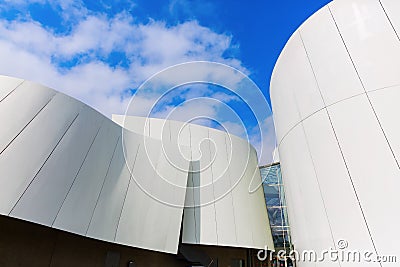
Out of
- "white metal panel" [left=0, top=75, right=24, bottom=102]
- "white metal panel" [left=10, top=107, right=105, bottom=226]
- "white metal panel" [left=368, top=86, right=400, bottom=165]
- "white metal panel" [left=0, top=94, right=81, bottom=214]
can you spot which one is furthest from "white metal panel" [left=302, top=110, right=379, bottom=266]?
"white metal panel" [left=0, top=75, right=24, bottom=102]

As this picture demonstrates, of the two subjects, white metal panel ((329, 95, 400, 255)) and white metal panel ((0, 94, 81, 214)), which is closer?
white metal panel ((329, 95, 400, 255))

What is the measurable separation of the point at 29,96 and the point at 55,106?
803mm

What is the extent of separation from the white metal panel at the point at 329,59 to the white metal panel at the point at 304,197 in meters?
1.13

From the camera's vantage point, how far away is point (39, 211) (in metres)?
7.51

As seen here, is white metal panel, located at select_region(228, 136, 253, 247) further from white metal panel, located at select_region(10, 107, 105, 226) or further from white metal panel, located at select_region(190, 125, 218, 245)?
white metal panel, located at select_region(10, 107, 105, 226)

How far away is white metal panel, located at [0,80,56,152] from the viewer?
303 inches

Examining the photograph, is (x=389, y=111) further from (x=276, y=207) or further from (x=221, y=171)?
(x=276, y=207)

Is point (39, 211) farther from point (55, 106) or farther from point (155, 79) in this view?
point (155, 79)

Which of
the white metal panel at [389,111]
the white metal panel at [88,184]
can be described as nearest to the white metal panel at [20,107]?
the white metal panel at [88,184]

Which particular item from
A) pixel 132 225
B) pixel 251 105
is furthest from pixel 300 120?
pixel 132 225

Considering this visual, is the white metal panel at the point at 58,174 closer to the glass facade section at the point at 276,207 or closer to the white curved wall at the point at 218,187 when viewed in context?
the white curved wall at the point at 218,187

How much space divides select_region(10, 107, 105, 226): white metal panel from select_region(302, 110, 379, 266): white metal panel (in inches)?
289

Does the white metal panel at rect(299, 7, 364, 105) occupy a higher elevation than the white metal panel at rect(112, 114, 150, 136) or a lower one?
lower

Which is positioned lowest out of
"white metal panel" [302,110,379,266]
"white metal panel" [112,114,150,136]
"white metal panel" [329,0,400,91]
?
"white metal panel" [302,110,379,266]
